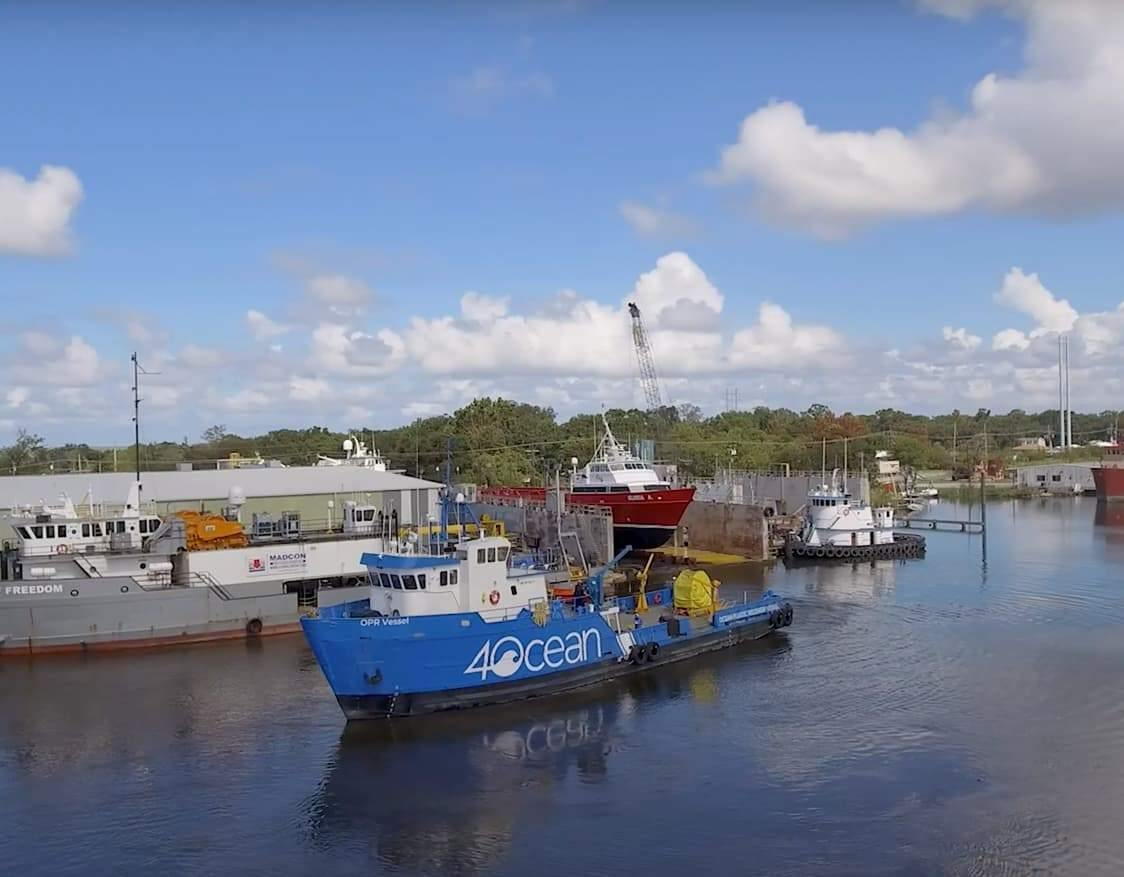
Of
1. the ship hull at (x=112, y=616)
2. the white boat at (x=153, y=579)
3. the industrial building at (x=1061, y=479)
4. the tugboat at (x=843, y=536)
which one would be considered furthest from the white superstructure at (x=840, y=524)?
the industrial building at (x=1061, y=479)

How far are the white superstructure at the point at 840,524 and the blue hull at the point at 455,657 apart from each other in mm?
27900

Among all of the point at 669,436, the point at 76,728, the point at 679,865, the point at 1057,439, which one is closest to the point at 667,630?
the point at 679,865

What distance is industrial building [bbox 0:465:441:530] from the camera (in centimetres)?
4328

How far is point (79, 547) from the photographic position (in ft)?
107

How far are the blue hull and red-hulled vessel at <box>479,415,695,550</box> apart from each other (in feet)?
77.5

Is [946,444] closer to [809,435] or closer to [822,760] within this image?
[809,435]

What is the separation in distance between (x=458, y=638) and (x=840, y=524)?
111 ft

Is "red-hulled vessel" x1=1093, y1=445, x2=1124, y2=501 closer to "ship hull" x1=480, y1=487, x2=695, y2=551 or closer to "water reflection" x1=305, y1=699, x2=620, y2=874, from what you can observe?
"ship hull" x1=480, y1=487, x2=695, y2=551

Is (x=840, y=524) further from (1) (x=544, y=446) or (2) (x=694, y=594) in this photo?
(1) (x=544, y=446)

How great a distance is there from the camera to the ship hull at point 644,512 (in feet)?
165

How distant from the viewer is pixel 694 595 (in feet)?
103

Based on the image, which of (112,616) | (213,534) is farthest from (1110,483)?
(112,616)

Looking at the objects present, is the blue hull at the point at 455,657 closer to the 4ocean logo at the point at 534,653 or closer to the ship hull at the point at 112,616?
the 4ocean logo at the point at 534,653

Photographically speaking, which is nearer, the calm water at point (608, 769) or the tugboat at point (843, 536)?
the calm water at point (608, 769)
